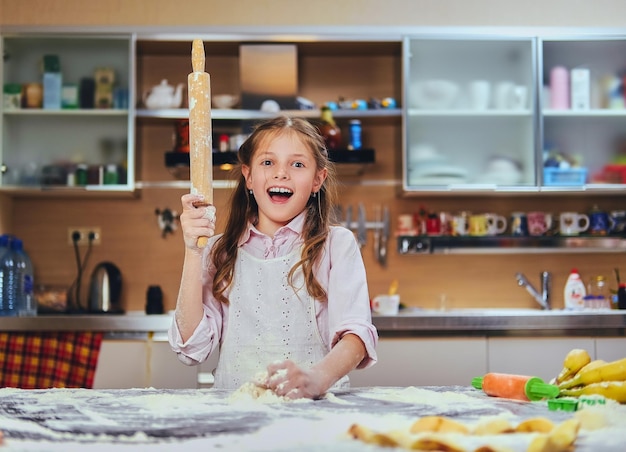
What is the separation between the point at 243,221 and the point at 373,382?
56.4 inches

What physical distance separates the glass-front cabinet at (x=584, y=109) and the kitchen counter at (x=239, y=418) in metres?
2.34

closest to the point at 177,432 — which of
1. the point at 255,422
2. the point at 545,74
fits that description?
the point at 255,422

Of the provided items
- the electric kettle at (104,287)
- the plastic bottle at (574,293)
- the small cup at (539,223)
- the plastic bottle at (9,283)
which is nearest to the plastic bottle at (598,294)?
the plastic bottle at (574,293)

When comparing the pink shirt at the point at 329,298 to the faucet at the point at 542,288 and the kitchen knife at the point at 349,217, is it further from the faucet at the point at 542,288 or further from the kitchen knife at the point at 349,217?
the faucet at the point at 542,288

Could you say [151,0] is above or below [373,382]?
above

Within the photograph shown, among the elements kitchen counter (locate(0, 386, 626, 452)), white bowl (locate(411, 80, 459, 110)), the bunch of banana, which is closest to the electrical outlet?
white bowl (locate(411, 80, 459, 110))

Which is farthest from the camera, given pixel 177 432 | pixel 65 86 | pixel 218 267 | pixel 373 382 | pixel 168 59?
pixel 168 59

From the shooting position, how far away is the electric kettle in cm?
362

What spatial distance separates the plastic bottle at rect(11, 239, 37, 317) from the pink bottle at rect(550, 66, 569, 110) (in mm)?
2278

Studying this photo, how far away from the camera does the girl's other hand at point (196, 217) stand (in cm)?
143

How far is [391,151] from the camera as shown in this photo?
3.81 m

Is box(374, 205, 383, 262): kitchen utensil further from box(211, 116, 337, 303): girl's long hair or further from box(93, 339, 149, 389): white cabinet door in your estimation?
box(211, 116, 337, 303): girl's long hair

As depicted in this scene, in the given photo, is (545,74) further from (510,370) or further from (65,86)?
(65,86)

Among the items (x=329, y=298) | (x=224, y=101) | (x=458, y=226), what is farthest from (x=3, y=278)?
(x=329, y=298)
